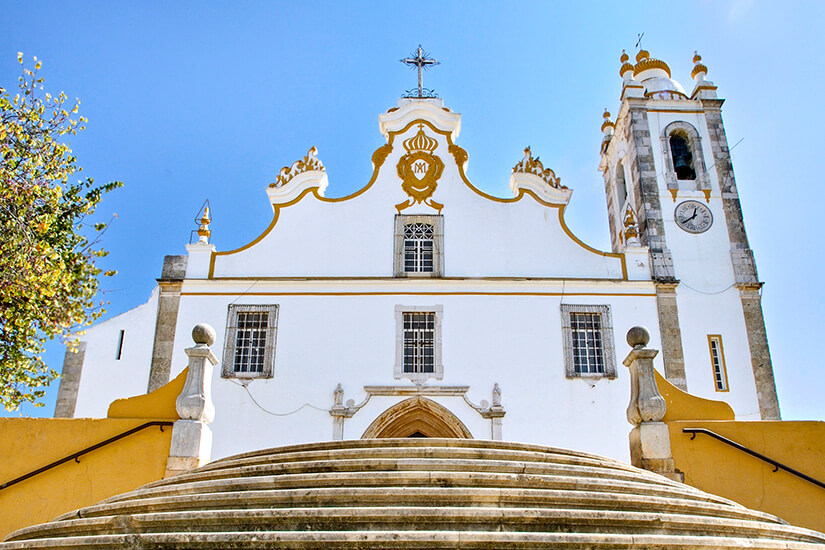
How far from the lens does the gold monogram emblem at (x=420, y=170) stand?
14336 mm

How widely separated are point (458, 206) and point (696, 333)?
5.05 m

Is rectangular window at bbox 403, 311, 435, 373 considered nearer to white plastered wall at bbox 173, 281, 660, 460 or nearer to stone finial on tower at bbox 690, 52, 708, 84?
white plastered wall at bbox 173, 281, 660, 460

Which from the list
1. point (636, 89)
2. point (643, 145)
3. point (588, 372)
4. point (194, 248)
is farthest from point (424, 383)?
point (636, 89)

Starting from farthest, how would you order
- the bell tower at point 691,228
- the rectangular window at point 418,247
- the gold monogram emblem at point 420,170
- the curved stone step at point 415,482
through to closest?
the gold monogram emblem at point 420,170 → the rectangular window at point 418,247 → the bell tower at point 691,228 → the curved stone step at point 415,482

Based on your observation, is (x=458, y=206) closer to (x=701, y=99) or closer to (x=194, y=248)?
(x=194, y=248)

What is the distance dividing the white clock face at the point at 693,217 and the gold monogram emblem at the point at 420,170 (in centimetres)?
503

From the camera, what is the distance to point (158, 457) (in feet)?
25.0

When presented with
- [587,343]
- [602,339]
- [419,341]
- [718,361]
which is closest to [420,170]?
[419,341]

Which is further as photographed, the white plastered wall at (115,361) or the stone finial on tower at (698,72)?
the stone finial on tower at (698,72)

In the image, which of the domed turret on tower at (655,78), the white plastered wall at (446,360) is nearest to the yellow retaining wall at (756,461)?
the white plastered wall at (446,360)

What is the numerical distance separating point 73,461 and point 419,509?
4.92 metres

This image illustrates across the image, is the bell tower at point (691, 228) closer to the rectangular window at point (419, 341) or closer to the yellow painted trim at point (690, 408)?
the rectangular window at point (419, 341)

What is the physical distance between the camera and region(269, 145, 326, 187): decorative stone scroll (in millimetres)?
14564

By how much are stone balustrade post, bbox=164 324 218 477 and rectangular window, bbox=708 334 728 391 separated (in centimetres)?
925
